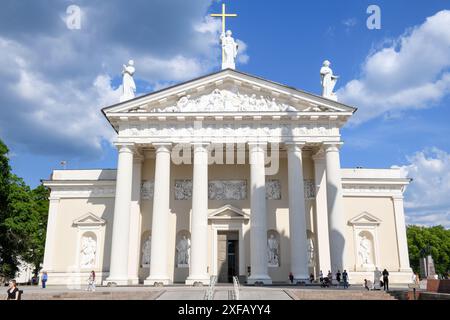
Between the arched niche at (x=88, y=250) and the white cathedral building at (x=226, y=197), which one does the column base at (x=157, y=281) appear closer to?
the white cathedral building at (x=226, y=197)

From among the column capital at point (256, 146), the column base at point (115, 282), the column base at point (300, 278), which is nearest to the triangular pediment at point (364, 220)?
the column base at point (300, 278)

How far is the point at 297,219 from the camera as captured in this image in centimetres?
2592

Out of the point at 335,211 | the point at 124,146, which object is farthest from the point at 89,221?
the point at 335,211

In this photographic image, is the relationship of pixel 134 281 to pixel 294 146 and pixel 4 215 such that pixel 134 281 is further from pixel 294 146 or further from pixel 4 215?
pixel 4 215

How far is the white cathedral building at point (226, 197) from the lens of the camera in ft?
85.3

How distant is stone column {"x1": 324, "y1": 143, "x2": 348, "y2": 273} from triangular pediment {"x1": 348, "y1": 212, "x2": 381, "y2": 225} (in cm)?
483

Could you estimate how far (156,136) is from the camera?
27312mm

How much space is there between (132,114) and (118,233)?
24.1 ft

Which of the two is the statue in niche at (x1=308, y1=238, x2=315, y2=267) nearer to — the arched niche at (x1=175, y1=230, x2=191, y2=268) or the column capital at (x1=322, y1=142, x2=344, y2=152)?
the column capital at (x1=322, y1=142, x2=344, y2=152)

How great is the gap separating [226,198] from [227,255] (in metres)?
3.85

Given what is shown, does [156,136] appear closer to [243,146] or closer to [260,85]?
[243,146]

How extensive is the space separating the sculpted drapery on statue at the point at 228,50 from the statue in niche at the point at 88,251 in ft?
50.6

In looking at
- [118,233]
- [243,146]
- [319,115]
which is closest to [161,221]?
[118,233]
